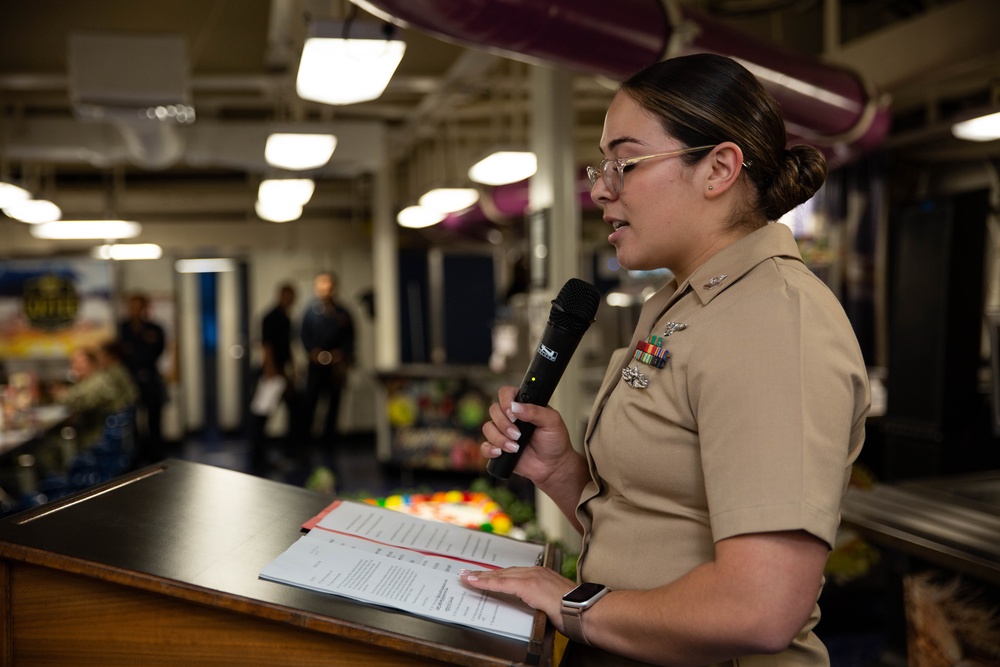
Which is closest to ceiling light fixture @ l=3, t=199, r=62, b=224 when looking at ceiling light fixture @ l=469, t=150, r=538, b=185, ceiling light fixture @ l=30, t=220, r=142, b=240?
ceiling light fixture @ l=30, t=220, r=142, b=240

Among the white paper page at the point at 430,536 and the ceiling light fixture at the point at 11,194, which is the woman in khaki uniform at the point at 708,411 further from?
the ceiling light fixture at the point at 11,194

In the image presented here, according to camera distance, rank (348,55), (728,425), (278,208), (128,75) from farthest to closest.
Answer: (278,208), (128,75), (348,55), (728,425)

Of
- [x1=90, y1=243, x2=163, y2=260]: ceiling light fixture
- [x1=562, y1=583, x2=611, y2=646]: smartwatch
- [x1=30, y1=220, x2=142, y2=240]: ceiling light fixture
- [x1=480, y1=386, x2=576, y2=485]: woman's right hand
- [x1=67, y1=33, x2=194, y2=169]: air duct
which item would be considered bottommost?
[x1=562, y1=583, x2=611, y2=646]: smartwatch

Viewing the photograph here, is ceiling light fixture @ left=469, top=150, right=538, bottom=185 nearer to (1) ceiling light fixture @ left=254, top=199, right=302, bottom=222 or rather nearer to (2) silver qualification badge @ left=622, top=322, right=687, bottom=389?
(1) ceiling light fixture @ left=254, top=199, right=302, bottom=222

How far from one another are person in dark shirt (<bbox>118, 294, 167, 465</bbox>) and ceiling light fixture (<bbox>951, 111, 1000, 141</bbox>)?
7883 mm

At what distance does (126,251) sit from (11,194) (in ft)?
15.7

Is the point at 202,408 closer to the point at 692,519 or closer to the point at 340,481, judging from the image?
the point at 340,481

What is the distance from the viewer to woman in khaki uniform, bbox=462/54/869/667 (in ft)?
3.18

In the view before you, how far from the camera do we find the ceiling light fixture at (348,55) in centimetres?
339

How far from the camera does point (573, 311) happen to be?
1.33 m

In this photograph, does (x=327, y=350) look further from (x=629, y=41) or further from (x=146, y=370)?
(x=629, y=41)

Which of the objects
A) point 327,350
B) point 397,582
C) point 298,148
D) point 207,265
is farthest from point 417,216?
point 397,582

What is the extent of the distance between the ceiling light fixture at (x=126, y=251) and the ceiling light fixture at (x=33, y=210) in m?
3.32

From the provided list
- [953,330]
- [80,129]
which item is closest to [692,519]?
[953,330]
